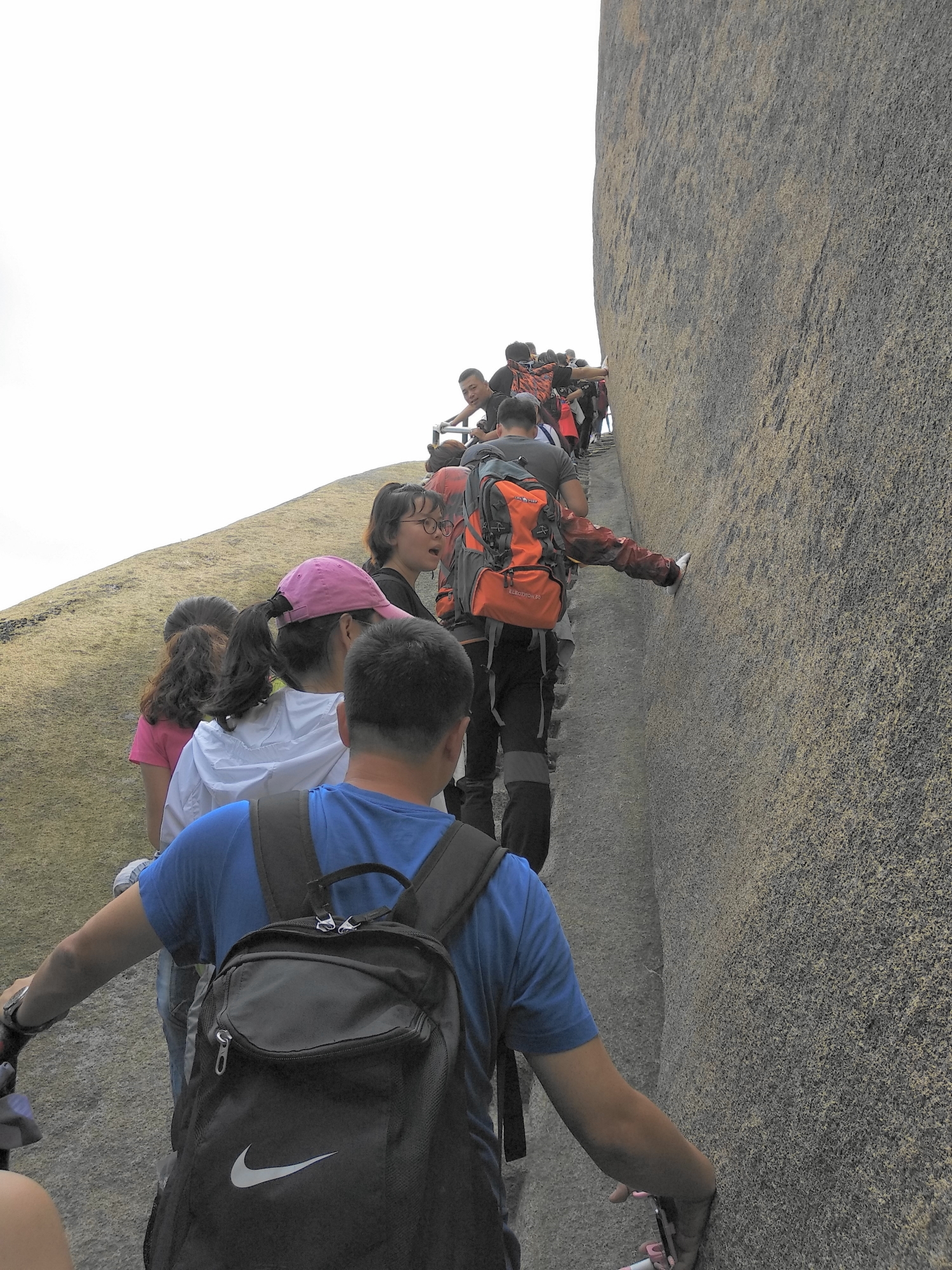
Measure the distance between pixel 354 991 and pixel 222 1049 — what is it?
8.2 inches

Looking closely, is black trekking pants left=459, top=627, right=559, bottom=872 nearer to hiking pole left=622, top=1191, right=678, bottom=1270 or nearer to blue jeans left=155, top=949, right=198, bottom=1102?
blue jeans left=155, top=949, right=198, bottom=1102

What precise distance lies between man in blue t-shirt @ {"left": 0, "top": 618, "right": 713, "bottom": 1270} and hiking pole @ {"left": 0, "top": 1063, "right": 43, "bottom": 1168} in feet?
0.51

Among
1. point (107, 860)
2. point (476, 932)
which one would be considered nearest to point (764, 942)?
point (476, 932)

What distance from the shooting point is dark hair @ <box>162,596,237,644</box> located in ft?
11.7

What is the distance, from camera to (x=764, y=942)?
226 cm

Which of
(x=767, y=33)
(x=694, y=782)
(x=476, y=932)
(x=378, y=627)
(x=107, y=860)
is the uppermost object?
(x=767, y=33)

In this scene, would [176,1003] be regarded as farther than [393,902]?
Yes

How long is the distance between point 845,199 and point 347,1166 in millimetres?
2523

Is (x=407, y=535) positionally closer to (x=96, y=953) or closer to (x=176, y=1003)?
(x=176, y=1003)

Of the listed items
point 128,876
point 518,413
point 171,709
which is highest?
point 518,413

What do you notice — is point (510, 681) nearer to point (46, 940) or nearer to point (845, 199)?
Answer: point (845, 199)

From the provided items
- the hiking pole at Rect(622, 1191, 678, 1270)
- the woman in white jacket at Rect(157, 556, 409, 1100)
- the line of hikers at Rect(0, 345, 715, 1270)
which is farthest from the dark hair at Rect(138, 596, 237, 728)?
the hiking pole at Rect(622, 1191, 678, 1270)

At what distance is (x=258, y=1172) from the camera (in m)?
1.33

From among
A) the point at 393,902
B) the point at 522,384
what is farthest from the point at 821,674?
the point at 522,384
